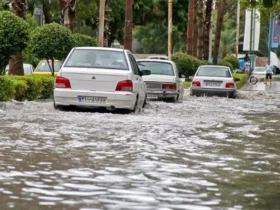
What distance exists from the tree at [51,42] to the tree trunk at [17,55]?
2.19 feet

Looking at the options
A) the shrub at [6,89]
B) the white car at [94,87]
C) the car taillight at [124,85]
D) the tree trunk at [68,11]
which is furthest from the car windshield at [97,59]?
the tree trunk at [68,11]

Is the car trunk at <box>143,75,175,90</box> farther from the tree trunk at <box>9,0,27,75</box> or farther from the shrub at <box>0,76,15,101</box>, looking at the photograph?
the shrub at <box>0,76,15,101</box>

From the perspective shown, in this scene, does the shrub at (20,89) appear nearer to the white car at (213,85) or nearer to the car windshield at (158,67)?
the car windshield at (158,67)

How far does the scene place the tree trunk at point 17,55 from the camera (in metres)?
24.4

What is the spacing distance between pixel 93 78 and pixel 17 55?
970 cm

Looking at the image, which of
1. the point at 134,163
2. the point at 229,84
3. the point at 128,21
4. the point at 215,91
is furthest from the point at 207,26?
the point at 134,163

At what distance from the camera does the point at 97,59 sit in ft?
55.0

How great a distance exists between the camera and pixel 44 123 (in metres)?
13.7

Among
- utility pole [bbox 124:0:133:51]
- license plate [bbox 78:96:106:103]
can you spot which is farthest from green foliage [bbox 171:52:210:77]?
license plate [bbox 78:96:106:103]

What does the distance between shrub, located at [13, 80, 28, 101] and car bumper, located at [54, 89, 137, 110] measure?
3.44 m

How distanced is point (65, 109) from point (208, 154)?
6843 millimetres

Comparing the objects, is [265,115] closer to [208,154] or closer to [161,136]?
[161,136]

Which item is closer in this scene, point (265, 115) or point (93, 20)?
point (265, 115)

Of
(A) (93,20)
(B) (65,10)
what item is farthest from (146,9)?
(B) (65,10)
